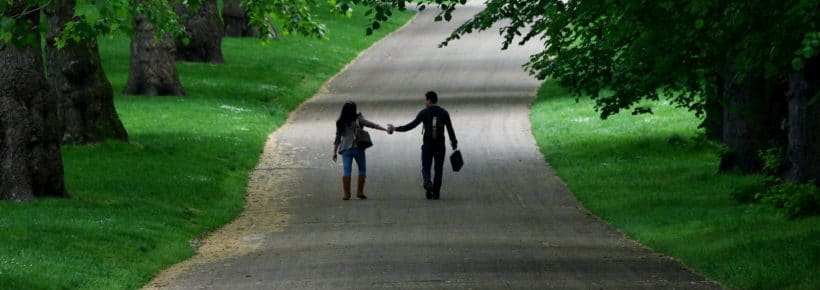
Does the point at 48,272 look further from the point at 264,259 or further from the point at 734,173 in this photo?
the point at 734,173

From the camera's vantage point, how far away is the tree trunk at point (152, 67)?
39844 mm

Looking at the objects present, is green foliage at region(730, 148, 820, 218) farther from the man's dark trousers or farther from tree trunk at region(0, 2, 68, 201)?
tree trunk at region(0, 2, 68, 201)

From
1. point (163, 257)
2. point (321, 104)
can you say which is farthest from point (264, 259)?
point (321, 104)

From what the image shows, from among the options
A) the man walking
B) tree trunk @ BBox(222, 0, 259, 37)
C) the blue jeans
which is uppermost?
tree trunk @ BBox(222, 0, 259, 37)

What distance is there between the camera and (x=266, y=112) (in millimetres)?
39219

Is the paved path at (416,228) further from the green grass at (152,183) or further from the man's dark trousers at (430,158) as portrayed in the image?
the green grass at (152,183)

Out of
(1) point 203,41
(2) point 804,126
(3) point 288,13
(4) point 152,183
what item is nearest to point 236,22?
(1) point 203,41

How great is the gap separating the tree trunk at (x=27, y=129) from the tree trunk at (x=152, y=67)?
62.0 ft

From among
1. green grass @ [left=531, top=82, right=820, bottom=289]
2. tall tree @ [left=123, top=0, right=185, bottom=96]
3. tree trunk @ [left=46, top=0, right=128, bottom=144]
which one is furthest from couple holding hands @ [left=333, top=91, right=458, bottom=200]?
tall tree @ [left=123, top=0, right=185, bottom=96]

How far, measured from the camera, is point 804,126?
65.5ft

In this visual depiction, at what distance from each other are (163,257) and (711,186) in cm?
1034

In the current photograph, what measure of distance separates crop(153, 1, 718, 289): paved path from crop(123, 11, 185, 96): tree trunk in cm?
399

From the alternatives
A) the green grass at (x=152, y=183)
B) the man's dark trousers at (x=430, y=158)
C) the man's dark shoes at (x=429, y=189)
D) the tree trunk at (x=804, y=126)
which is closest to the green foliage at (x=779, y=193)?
the tree trunk at (x=804, y=126)

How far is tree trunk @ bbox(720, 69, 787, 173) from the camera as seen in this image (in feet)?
77.5
